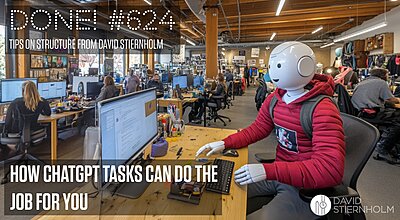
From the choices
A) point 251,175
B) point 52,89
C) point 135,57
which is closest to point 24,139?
point 52,89

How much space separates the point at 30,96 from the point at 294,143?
3.44m

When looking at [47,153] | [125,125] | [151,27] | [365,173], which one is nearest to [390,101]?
[365,173]

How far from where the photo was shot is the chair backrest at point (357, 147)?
151 centimetres

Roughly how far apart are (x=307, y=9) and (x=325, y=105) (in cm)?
924

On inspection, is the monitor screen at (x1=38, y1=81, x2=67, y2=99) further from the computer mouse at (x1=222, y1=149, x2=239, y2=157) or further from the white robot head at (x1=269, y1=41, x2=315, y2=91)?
the white robot head at (x1=269, y1=41, x2=315, y2=91)

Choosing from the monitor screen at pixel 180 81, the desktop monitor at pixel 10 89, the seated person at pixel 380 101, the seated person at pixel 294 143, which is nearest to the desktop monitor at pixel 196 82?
the monitor screen at pixel 180 81

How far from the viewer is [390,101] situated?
462 centimetres

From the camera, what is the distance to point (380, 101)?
15.6ft

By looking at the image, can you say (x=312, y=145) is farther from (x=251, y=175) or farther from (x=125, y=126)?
(x=125, y=126)

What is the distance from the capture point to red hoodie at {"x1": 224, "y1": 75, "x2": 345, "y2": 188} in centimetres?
135

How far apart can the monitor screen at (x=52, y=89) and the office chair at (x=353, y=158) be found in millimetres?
4260

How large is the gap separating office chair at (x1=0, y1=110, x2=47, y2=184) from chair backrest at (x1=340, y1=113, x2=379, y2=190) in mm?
3638

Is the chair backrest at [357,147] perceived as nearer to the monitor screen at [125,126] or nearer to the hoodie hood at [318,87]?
the hoodie hood at [318,87]

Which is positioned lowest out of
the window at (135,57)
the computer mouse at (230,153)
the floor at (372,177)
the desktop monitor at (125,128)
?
the floor at (372,177)
